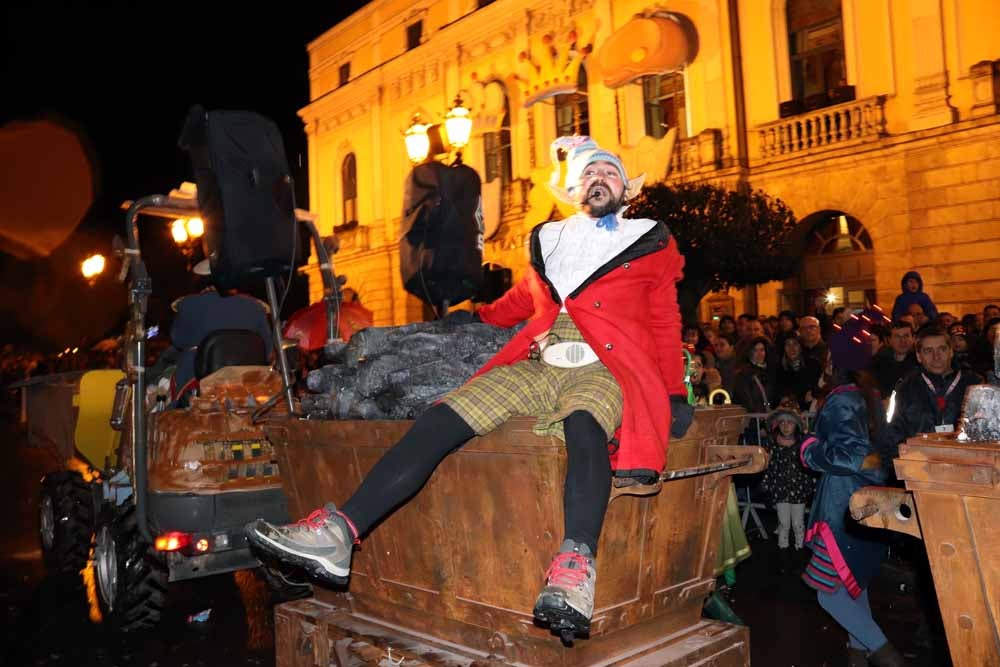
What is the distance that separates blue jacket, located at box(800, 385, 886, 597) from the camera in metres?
4.73

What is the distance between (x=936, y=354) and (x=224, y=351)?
4.26 meters

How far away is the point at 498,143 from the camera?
1009 inches

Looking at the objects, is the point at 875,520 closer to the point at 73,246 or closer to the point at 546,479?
the point at 546,479

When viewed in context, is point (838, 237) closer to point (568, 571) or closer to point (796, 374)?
point (796, 374)

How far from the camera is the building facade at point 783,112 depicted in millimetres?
15398

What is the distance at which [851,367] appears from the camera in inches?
202

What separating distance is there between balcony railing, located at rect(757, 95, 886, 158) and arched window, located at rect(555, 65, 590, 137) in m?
5.70

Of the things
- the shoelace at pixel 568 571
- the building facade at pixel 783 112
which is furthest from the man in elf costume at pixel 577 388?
the building facade at pixel 783 112

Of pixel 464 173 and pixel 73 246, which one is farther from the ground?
pixel 73 246

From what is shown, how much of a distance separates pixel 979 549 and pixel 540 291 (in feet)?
5.67

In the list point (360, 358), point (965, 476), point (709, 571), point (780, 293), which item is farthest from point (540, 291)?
point (780, 293)

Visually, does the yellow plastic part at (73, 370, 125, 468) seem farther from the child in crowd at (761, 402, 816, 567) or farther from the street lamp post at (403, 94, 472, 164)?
the child in crowd at (761, 402, 816, 567)

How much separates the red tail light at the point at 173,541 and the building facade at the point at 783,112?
1167 centimetres

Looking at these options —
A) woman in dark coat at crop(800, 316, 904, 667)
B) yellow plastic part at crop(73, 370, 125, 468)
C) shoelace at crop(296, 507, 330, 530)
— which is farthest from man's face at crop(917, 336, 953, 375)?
yellow plastic part at crop(73, 370, 125, 468)
